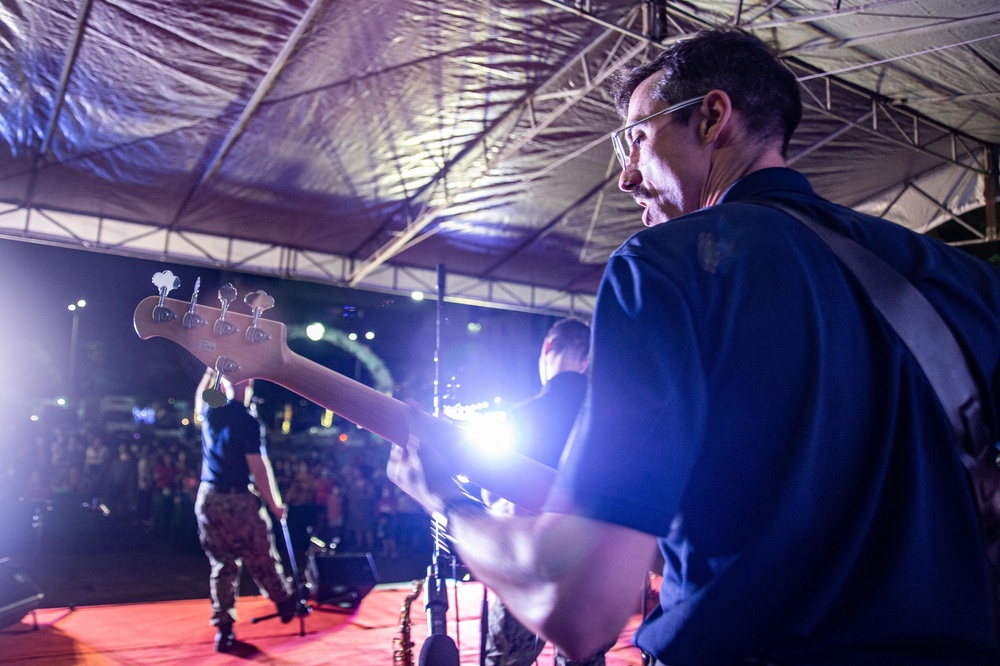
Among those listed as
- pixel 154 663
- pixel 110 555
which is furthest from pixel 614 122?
pixel 110 555

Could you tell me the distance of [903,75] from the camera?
665 cm

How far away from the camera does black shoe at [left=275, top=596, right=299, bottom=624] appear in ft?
17.4

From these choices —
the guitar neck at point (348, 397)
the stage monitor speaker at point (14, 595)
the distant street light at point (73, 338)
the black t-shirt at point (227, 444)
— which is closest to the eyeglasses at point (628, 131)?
the guitar neck at point (348, 397)

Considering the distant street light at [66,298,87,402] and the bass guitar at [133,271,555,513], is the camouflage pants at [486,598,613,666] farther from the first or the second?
the distant street light at [66,298,87,402]

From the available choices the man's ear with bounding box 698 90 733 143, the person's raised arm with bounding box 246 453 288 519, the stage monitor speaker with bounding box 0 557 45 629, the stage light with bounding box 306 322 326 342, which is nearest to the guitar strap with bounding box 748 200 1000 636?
the man's ear with bounding box 698 90 733 143

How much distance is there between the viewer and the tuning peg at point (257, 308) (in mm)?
1876

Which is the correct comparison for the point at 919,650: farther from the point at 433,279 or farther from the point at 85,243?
the point at 433,279

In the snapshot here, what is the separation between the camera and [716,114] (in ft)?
3.40

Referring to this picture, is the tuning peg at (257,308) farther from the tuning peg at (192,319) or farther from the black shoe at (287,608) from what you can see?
the black shoe at (287,608)

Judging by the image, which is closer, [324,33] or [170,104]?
[324,33]

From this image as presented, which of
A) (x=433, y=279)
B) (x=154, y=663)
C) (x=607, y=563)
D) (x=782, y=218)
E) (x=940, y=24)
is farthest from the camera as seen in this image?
(x=433, y=279)

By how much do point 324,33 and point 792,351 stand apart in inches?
224

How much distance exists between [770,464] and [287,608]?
5388mm

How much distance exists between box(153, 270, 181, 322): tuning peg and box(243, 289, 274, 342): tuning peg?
199mm
